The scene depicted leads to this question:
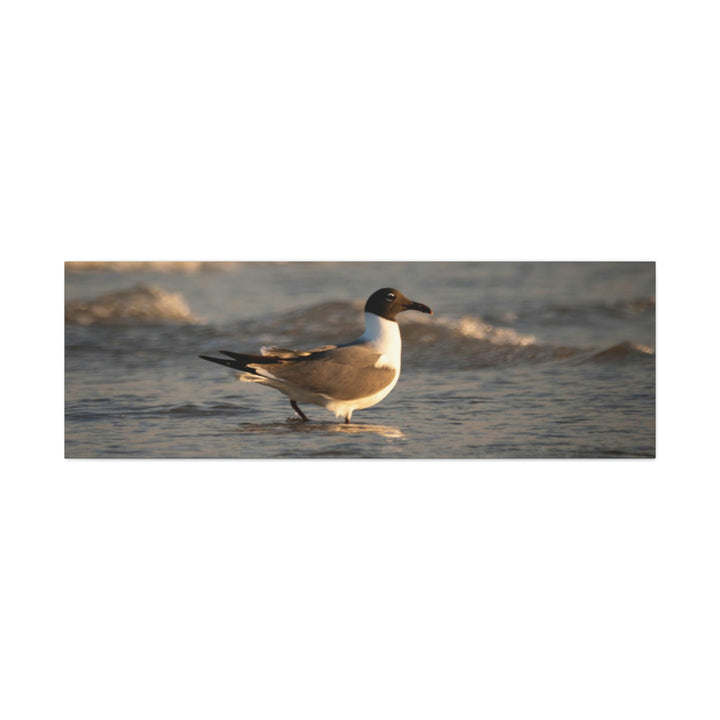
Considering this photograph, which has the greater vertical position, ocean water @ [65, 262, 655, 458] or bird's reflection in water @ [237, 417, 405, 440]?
ocean water @ [65, 262, 655, 458]

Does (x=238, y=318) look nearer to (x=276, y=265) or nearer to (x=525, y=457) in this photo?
(x=276, y=265)

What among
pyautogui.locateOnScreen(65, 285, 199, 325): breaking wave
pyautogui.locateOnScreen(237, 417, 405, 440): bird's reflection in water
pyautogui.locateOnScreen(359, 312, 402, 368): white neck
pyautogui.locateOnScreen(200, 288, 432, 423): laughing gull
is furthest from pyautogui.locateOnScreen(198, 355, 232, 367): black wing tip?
pyautogui.locateOnScreen(359, 312, 402, 368): white neck

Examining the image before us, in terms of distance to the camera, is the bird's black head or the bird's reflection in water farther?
the bird's black head

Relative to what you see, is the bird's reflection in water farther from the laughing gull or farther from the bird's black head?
the bird's black head

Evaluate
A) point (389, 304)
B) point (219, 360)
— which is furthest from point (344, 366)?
point (219, 360)

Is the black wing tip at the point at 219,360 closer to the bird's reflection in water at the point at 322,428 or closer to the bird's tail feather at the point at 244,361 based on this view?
the bird's tail feather at the point at 244,361

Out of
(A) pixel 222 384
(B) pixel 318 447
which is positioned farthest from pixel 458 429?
(A) pixel 222 384

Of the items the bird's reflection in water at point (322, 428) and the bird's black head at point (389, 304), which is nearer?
the bird's reflection in water at point (322, 428)

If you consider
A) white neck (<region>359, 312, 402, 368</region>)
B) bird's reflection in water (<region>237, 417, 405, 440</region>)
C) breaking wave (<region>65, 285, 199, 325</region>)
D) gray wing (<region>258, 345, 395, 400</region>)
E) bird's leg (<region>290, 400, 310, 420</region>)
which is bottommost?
bird's reflection in water (<region>237, 417, 405, 440</region>)

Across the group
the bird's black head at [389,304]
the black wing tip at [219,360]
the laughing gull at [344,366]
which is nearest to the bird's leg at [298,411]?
the laughing gull at [344,366]
